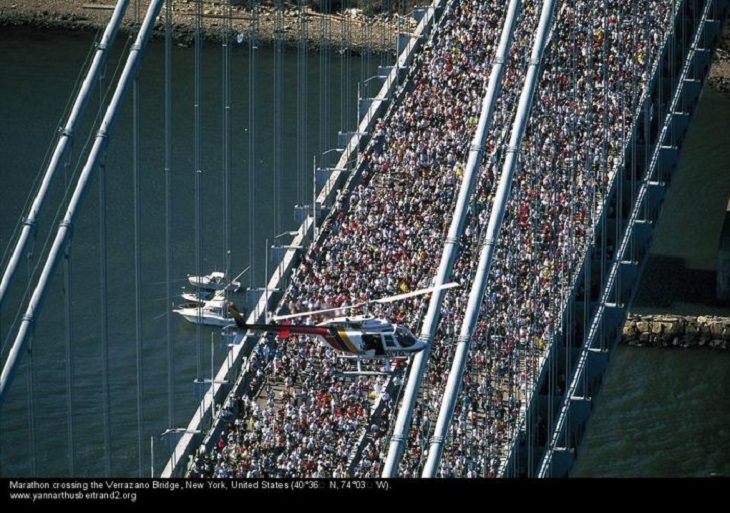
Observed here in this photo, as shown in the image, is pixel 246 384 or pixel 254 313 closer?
pixel 246 384

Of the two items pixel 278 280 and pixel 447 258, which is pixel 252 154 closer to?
pixel 278 280

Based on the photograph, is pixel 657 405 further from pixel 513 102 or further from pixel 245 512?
pixel 245 512

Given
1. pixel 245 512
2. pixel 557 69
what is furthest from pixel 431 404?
pixel 245 512

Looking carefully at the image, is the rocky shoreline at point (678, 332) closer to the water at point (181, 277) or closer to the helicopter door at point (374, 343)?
the water at point (181, 277)

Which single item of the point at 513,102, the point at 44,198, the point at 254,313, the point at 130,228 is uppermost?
the point at 44,198

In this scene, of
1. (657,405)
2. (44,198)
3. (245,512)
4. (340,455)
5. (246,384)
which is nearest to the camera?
(245,512)

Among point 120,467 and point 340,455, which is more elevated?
point 340,455

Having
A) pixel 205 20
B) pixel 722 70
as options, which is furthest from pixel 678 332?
pixel 205 20

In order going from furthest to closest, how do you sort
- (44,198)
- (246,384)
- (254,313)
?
(254,313)
(246,384)
(44,198)
